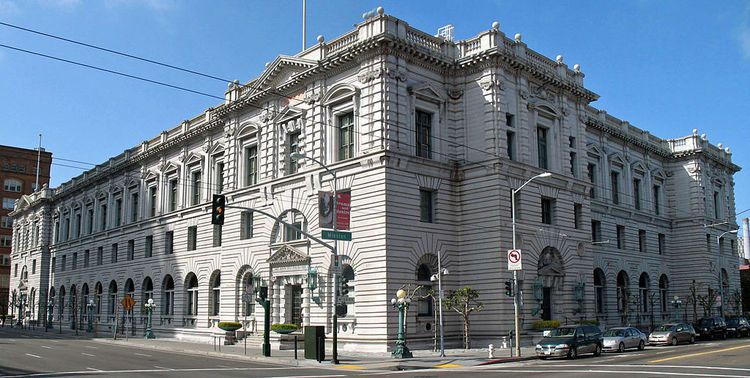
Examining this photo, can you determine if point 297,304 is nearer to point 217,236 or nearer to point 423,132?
point 423,132

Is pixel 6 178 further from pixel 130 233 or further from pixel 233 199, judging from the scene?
pixel 233 199

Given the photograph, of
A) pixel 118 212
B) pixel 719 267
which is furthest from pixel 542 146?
pixel 118 212

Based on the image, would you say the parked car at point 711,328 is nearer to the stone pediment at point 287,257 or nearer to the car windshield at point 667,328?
the car windshield at point 667,328

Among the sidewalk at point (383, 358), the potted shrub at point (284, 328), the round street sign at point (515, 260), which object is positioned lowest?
the sidewalk at point (383, 358)

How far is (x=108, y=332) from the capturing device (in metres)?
→ 69.6

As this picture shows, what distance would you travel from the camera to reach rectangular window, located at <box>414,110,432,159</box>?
139 feet

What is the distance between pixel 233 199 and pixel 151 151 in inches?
794

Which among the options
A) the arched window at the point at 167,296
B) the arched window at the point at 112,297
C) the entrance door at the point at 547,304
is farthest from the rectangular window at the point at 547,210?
the arched window at the point at 112,297

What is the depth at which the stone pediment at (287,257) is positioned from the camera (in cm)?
4368

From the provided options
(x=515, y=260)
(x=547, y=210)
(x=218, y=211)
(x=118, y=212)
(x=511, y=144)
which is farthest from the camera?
(x=118, y=212)

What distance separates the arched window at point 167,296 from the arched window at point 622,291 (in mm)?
39662

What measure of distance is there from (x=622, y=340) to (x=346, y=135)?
20329 millimetres

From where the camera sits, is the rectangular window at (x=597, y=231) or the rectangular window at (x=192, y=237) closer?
the rectangular window at (x=597, y=231)

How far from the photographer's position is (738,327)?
2158 inches
